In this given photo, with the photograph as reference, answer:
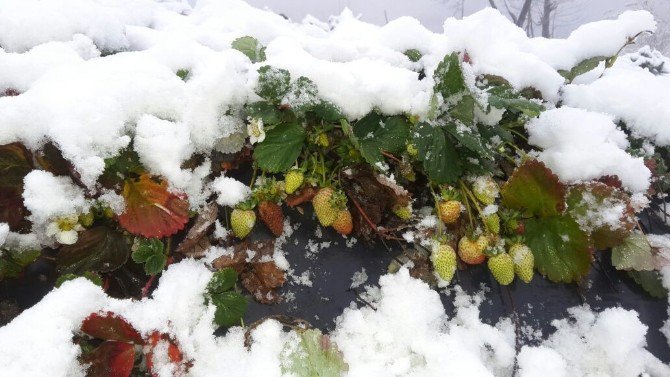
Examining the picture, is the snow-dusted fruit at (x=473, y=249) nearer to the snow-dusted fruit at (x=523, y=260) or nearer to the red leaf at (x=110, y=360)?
the snow-dusted fruit at (x=523, y=260)

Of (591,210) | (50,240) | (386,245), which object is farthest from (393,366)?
(50,240)

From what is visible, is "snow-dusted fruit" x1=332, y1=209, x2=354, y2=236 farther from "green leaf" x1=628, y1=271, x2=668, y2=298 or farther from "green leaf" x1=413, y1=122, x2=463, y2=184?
"green leaf" x1=628, y1=271, x2=668, y2=298

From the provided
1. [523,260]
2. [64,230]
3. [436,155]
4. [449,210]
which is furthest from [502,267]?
[64,230]

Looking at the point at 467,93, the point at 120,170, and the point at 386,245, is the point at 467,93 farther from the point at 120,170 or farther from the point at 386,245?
the point at 120,170

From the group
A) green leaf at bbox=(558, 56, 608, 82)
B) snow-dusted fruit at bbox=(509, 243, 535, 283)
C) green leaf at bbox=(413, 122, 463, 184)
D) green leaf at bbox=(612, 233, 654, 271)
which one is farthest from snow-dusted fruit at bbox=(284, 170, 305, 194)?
green leaf at bbox=(558, 56, 608, 82)

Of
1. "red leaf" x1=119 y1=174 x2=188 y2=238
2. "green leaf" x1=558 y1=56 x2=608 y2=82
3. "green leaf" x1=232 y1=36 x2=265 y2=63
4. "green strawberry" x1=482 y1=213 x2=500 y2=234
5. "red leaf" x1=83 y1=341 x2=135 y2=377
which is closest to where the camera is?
"red leaf" x1=83 y1=341 x2=135 y2=377
